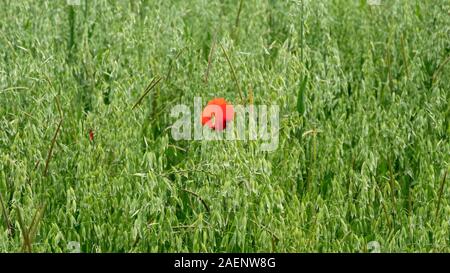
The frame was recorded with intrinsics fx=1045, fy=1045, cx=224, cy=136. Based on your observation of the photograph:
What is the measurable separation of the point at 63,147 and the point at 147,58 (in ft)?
1.86

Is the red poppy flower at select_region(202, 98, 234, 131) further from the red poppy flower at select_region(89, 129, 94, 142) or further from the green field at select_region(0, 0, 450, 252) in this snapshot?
the red poppy flower at select_region(89, 129, 94, 142)

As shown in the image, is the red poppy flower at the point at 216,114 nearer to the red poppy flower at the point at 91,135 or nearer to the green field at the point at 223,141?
the green field at the point at 223,141

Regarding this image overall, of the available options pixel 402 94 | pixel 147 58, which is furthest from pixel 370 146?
pixel 147 58

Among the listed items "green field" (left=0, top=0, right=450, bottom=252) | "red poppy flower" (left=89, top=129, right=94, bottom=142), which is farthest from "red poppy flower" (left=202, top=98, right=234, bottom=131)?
"red poppy flower" (left=89, top=129, right=94, bottom=142)

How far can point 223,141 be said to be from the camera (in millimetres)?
2494

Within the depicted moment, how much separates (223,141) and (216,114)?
4.1 inches

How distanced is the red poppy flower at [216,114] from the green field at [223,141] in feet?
0.27

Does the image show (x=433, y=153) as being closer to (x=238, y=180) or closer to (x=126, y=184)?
(x=238, y=180)

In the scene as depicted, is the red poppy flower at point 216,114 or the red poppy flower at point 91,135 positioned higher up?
the red poppy flower at point 216,114

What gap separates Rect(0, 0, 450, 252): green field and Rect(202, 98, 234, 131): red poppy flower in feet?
0.27

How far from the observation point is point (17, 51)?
9.95ft

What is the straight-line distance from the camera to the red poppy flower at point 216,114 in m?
2.56

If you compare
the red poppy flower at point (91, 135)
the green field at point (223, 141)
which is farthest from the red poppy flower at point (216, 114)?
the red poppy flower at point (91, 135)

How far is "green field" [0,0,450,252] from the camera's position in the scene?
7.91ft
